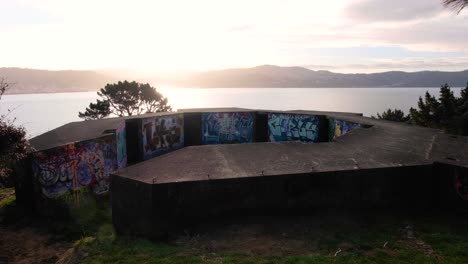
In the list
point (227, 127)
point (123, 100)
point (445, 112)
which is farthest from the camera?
point (123, 100)

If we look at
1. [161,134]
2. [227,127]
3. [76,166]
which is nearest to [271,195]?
[76,166]

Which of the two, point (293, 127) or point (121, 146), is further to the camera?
point (293, 127)

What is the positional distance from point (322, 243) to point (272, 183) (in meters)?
1.95

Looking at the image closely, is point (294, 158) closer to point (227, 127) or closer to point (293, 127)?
point (293, 127)

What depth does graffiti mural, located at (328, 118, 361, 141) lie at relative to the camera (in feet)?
56.2

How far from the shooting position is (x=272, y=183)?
333 inches

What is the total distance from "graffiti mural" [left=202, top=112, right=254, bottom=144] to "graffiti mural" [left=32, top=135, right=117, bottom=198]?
6905 millimetres

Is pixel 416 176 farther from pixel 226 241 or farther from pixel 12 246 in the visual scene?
pixel 12 246

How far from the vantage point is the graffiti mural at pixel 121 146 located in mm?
15380

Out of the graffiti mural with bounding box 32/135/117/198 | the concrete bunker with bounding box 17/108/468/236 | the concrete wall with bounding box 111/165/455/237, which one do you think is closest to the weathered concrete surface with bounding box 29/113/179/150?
the concrete bunker with bounding box 17/108/468/236

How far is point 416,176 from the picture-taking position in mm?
9328

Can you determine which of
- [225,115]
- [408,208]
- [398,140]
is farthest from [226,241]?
[225,115]

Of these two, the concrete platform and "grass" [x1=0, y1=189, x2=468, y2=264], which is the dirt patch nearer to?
"grass" [x1=0, y1=189, x2=468, y2=264]

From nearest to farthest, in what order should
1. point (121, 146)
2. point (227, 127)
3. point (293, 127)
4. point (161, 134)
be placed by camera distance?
point (121, 146)
point (161, 134)
point (293, 127)
point (227, 127)
